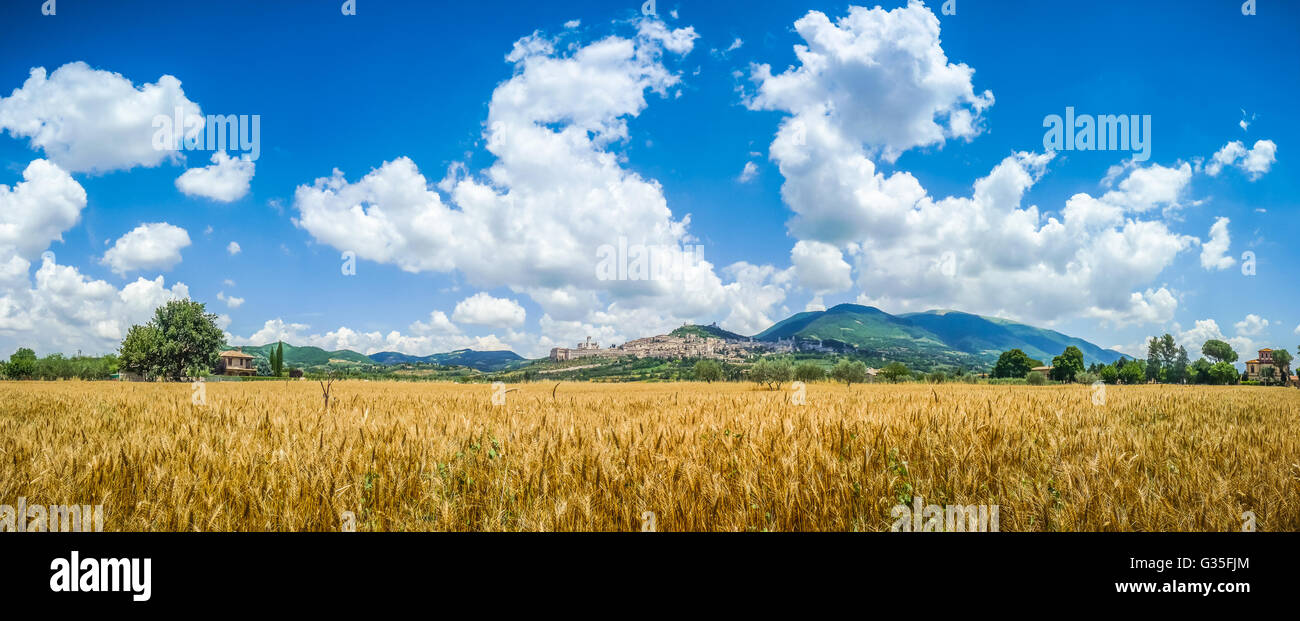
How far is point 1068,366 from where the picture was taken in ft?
258

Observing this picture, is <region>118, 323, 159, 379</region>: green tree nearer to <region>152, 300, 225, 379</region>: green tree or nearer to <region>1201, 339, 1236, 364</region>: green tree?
<region>152, 300, 225, 379</region>: green tree

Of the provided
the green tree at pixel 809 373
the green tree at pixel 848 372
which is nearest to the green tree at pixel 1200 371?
the green tree at pixel 848 372

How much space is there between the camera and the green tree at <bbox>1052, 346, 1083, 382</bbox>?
77.6 metres

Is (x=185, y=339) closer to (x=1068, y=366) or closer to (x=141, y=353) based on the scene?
(x=141, y=353)

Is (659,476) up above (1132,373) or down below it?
above

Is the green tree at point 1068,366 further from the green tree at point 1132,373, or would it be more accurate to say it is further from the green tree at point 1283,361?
the green tree at point 1132,373

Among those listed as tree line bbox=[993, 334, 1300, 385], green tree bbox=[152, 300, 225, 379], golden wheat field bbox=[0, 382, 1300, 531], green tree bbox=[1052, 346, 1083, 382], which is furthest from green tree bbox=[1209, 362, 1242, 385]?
green tree bbox=[152, 300, 225, 379]

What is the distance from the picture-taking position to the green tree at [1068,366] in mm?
77569

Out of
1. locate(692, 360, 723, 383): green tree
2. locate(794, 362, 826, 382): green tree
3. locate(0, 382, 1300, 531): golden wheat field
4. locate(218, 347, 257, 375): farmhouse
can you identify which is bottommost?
locate(218, 347, 257, 375): farmhouse

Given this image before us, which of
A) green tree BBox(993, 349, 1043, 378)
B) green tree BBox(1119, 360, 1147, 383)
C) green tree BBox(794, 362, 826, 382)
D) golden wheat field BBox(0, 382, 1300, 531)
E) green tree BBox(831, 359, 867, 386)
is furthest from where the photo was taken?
green tree BBox(1119, 360, 1147, 383)

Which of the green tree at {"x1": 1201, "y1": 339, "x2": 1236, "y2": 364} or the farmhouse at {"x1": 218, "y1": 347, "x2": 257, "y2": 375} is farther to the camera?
the farmhouse at {"x1": 218, "y1": 347, "x2": 257, "y2": 375}

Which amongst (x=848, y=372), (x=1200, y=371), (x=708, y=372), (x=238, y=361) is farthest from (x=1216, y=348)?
(x=238, y=361)
